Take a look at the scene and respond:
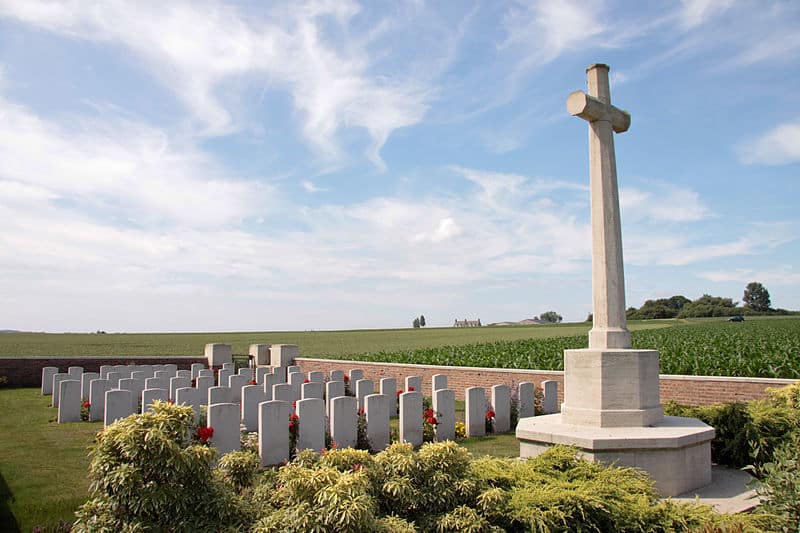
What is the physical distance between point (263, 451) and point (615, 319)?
5305 millimetres

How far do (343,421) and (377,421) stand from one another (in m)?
0.69

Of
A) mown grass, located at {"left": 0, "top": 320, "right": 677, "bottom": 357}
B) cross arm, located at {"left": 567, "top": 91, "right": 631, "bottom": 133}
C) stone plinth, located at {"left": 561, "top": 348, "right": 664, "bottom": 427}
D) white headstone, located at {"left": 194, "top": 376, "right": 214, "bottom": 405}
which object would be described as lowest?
mown grass, located at {"left": 0, "top": 320, "right": 677, "bottom": 357}

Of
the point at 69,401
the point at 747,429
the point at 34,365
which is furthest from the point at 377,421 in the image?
the point at 34,365

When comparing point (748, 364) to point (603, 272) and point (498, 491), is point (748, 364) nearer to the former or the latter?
point (603, 272)

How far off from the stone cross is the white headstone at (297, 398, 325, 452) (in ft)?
14.0

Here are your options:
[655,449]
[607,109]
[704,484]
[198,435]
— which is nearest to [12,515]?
[198,435]

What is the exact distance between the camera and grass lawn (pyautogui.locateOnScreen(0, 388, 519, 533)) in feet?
20.2

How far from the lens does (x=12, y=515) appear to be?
6.06 meters

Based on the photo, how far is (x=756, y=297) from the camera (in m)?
114

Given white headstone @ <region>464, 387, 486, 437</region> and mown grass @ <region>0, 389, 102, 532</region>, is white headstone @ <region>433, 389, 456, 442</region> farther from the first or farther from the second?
mown grass @ <region>0, 389, 102, 532</region>

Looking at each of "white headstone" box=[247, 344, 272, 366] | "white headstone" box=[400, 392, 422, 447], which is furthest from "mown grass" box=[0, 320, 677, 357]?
"white headstone" box=[400, 392, 422, 447]

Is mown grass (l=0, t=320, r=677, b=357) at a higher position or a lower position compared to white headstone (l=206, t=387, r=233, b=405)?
lower

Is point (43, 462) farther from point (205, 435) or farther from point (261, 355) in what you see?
point (261, 355)

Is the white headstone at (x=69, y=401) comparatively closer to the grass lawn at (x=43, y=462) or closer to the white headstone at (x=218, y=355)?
the grass lawn at (x=43, y=462)
